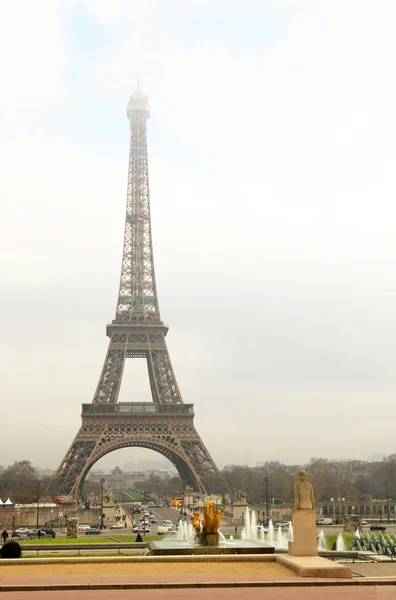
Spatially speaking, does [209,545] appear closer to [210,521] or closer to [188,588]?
[210,521]

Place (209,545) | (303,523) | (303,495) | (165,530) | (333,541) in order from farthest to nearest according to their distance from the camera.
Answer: (165,530), (333,541), (209,545), (303,495), (303,523)

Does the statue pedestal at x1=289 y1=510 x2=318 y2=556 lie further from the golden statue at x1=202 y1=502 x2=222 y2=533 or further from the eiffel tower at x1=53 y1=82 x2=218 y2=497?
the eiffel tower at x1=53 y1=82 x2=218 y2=497

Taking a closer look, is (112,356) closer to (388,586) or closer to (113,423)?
(113,423)

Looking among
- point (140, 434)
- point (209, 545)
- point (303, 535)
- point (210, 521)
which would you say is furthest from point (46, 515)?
point (303, 535)

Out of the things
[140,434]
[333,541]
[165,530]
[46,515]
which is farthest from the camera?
[140,434]

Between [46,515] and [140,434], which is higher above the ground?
[140,434]

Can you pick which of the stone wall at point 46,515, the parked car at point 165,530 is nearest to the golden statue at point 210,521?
the parked car at point 165,530
